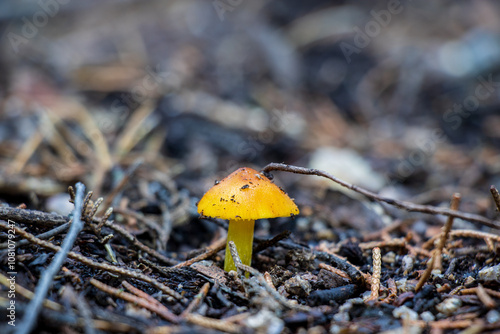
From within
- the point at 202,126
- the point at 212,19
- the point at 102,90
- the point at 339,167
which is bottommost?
the point at 339,167

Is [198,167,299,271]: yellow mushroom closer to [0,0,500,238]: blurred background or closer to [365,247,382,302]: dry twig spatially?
[365,247,382,302]: dry twig

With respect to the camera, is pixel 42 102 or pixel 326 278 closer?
pixel 326 278

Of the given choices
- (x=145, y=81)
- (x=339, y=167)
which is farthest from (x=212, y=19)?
(x=339, y=167)

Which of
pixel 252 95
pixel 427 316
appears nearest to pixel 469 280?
pixel 427 316

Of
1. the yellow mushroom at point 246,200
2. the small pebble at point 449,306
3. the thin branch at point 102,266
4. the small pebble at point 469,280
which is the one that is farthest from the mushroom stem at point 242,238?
the small pebble at point 469,280

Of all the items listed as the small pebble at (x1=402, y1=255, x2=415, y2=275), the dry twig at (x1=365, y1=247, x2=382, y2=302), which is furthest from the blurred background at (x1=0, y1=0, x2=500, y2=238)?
the dry twig at (x1=365, y1=247, x2=382, y2=302)

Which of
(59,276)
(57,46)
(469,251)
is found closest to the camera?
(59,276)

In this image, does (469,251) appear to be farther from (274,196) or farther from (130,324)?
(130,324)

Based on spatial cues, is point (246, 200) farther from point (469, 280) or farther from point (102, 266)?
point (469, 280)
